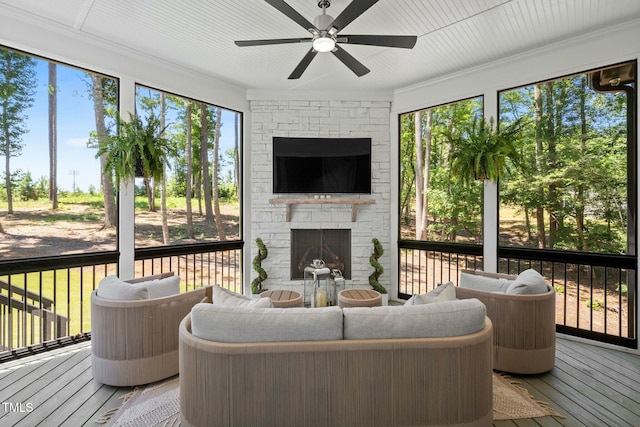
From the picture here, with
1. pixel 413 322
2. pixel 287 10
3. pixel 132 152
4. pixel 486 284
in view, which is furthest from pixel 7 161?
pixel 486 284

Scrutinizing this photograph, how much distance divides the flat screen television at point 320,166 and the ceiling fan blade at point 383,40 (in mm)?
2301

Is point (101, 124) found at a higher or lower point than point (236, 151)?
higher

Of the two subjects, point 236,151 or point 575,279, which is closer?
point 575,279

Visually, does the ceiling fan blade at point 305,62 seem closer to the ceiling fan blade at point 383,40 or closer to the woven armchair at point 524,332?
the ceiling fan blade at point 383,40

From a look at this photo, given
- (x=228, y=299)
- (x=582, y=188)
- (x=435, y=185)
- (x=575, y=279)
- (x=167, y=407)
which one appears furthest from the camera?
(x=435, y=185)

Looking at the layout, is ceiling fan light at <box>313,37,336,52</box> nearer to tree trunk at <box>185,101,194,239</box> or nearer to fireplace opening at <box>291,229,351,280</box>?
fireplace opening at <box>291,229,351,280</box>

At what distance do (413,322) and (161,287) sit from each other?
2144 mm

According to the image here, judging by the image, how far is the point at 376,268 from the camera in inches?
189

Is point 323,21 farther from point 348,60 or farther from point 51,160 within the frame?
point 51,160

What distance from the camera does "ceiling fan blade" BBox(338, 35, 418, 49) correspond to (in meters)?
2.57

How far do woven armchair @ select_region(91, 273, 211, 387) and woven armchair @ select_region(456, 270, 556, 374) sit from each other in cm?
A: 268

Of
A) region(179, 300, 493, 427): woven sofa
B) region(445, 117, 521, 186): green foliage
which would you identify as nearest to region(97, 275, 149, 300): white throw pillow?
region(179, 300, 493, 427): woven sofa

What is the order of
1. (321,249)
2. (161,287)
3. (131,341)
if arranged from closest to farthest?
(131,341) < (161,287) < (321,249)

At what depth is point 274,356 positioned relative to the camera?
1.71m
